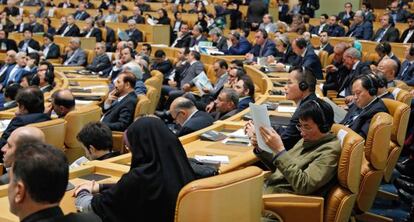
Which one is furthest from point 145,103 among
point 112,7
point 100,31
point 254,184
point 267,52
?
point 112,7

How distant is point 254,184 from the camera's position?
277 centimetres

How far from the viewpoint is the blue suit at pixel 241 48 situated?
36.9 feet

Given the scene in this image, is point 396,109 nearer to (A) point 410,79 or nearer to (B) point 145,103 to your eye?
(B) point 145,103

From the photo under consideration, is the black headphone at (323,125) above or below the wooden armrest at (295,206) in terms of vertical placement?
above

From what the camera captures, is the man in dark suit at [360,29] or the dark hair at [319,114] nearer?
the dark hair at [319,114]

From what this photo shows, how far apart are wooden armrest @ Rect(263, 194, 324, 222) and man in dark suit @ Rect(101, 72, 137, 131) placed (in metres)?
2.94

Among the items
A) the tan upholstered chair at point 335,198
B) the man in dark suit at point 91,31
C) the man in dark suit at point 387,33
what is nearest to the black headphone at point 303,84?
the tan upholstered chair at point 335,198

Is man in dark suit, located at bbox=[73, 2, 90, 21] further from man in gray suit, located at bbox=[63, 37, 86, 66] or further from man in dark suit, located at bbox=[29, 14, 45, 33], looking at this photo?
man in gray suit, located at bbox=[63, 37, 86, 66]

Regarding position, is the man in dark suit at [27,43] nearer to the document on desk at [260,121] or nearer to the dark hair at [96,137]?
the dark hair at [96,137]

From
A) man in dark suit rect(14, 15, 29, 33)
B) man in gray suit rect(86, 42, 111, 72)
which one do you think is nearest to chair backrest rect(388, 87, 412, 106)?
man in gray suit rect(86, 42, 111, 72)

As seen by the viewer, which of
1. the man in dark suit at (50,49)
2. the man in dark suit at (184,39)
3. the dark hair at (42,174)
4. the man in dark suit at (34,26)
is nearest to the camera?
the dark hair at (42,174)

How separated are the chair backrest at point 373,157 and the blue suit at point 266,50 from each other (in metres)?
6.28

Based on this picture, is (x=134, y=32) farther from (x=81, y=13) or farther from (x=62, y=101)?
(x=62, y=101)

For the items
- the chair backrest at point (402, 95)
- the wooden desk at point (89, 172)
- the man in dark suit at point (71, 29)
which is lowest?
the man in dark suit at point (71, 29)
